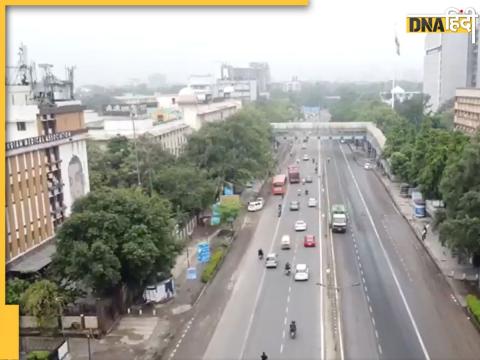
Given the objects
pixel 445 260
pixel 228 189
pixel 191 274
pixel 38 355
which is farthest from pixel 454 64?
pixel 38 355

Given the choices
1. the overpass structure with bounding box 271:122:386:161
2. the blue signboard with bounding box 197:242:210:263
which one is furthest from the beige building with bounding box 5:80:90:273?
the overpass structure with bounding box 271:122:386:161

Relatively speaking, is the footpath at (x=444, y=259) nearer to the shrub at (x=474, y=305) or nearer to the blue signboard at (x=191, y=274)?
the shrub at (x=474, y=305)

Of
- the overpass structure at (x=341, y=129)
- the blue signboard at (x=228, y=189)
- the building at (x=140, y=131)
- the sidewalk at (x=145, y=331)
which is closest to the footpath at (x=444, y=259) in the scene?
the sidewalk at (x=145, y=331)

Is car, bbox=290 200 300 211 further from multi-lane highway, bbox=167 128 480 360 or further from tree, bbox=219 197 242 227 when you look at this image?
tree, bbox=219 197 242 227

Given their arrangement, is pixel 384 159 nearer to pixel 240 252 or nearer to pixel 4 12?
pixel 240 252

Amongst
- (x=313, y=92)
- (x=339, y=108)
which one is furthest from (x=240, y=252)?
(x=313, y=92)
